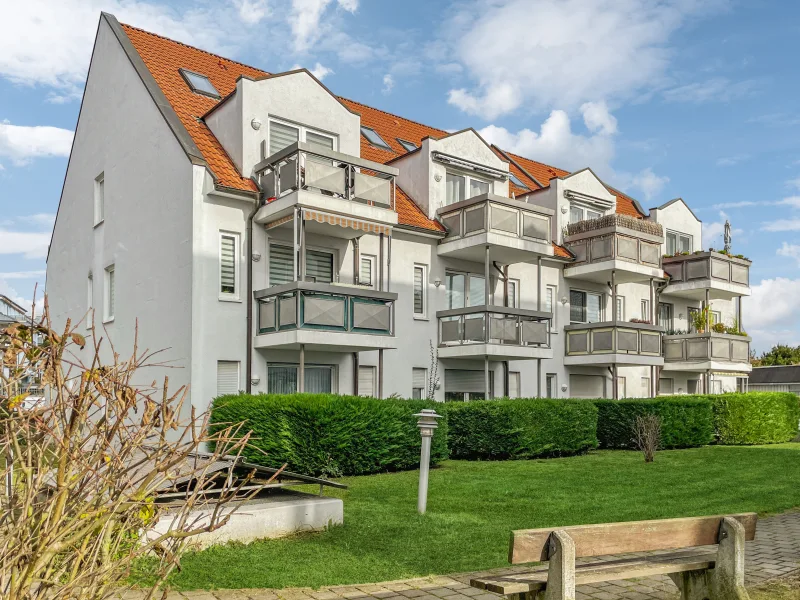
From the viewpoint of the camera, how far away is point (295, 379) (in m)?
19.9

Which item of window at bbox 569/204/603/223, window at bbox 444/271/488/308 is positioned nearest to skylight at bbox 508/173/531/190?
window at bbox 569/204/603/223

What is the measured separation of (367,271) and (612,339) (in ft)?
30.8

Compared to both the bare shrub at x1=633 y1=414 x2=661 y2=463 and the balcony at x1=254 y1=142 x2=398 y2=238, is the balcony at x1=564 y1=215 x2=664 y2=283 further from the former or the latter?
the balcony at x1=254 y1=142 x2=398 y2=238

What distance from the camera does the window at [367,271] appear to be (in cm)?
2166

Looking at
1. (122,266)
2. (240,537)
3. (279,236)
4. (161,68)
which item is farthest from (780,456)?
(161,68)

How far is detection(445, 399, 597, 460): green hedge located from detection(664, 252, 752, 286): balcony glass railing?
43.7 ft

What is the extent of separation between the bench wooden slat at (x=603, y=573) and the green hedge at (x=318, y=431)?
10.1 m

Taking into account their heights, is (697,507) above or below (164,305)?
below

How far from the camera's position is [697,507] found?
38.7ft

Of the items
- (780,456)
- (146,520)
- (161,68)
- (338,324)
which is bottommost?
(780,456)

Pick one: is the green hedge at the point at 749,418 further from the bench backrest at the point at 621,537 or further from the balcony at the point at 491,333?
the bench backrest at the point at 621,537

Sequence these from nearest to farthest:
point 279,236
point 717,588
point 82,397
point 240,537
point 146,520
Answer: point 82,397 → point 146,520 → point 717,588 → point 240,537 → point 279,236

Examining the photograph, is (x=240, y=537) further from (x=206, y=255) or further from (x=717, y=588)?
(x=206, y=255)

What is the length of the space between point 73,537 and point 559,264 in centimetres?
2518
